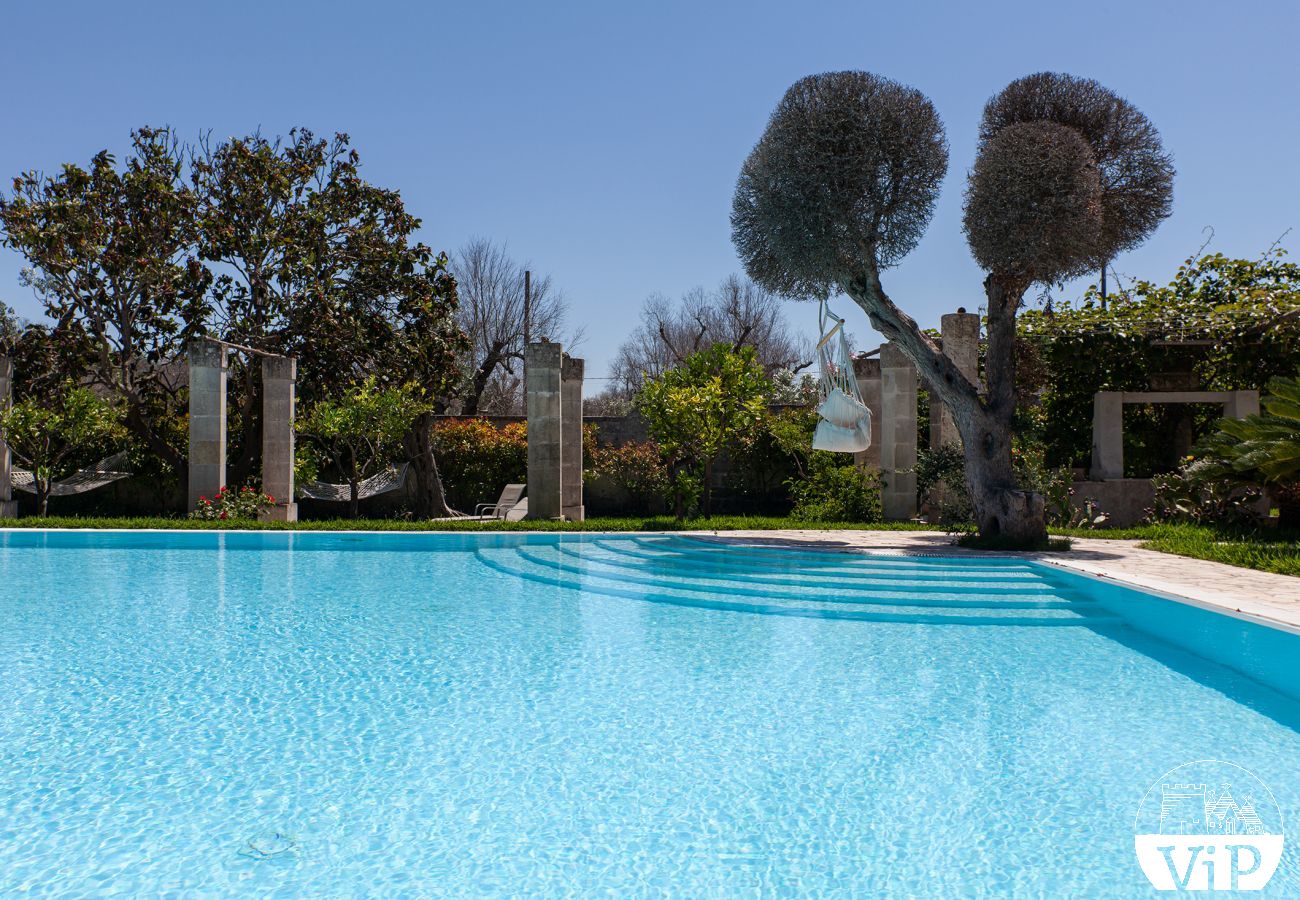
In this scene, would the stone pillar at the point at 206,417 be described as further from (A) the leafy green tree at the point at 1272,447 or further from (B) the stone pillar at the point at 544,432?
(A) the leafy green tree at the point at 1272,447

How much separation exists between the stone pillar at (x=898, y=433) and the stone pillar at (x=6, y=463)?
572 inches

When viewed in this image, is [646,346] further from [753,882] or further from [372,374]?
[753,882]

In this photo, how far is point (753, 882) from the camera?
105 inches

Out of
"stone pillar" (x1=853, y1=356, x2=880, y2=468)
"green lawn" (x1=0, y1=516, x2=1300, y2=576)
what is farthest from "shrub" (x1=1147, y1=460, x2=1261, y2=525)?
"stone pillar" (x1=853, y1=356, x2=880, y2=468)

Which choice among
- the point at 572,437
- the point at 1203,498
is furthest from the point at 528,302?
the point at 1203,498

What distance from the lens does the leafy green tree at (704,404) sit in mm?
13203

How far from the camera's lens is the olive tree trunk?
10.7 m

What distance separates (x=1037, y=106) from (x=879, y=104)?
7.89 feet

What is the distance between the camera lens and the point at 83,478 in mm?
14914

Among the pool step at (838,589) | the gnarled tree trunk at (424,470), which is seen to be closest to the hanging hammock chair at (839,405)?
the pool step at (838,589)

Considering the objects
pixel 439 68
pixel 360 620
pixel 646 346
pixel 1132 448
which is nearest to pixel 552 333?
pixel 646 346

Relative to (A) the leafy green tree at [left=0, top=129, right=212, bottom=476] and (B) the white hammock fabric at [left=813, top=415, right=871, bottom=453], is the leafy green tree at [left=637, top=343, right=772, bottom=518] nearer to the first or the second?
(B) the white hammock fabric at [left=813, top=415, right=871, bottom=453]

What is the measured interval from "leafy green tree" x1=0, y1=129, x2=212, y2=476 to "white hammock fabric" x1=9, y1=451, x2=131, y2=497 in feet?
2.00

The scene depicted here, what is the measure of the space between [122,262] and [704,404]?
10.2 metres
